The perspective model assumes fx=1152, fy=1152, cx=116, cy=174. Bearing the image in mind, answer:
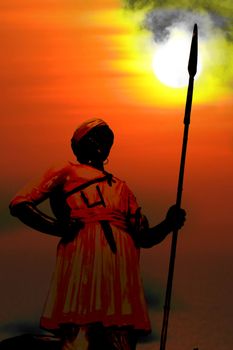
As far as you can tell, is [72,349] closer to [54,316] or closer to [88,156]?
[54,316]

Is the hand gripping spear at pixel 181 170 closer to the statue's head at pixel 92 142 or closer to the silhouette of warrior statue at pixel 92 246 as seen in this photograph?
the silhouette of warrior statue at pixel 92 246

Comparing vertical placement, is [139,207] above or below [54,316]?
above

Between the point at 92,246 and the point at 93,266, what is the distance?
175 millimetres

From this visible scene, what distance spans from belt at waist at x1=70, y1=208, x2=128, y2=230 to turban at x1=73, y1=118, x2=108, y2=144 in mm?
690

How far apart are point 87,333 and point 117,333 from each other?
0.88 ft

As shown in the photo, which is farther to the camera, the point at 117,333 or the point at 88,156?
the point at 88,156

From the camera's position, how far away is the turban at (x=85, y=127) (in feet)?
33.3

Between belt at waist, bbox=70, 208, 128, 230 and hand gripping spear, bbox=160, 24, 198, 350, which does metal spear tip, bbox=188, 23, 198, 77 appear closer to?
hand gripping spear, bbox=160, 24, 198, 350

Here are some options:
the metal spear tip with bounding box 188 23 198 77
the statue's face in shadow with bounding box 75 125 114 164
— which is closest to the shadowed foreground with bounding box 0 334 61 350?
the statue's face in shadow with bounding box 75 125 114 164

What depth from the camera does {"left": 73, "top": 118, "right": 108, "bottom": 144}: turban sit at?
400 inches

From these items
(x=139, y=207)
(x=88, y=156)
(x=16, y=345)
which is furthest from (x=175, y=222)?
(x=16, y=345)

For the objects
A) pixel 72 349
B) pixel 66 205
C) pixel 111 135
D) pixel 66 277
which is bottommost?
pixel 72 349

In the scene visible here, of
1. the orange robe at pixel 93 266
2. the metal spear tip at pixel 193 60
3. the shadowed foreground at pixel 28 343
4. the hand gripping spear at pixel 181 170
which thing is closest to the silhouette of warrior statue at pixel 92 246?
the orange robe at pixel 93 266

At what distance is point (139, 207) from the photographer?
1022cm
